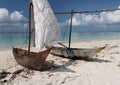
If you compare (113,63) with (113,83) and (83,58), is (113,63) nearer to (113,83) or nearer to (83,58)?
(83,58)

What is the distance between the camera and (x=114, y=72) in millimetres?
7734

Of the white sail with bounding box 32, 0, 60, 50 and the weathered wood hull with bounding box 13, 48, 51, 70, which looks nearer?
the weathered wood hull with bounding box 13, 48, 51, 70

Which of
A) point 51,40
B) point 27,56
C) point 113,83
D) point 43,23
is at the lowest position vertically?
point 113,83

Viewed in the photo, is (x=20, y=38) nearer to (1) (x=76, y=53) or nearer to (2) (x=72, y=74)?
(1) (x=76, y=53)

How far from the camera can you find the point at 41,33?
7.93m

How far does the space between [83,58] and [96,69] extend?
1824 mm

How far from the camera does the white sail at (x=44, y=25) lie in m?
7.89

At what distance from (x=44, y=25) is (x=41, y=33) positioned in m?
0.36

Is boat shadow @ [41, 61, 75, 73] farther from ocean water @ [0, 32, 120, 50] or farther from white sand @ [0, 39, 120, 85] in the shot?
ocean water @ [0, 32, 120, 50]

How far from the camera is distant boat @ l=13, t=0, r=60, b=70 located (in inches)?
304

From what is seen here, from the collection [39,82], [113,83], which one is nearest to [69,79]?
[39,82]

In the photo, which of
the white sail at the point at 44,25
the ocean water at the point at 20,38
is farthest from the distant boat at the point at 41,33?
the ocean water at the point at 20,38

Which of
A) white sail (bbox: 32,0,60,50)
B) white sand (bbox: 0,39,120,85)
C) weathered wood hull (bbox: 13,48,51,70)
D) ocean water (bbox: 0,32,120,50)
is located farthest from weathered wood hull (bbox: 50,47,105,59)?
weathered wood hull (bbox: 13,48,51,70)

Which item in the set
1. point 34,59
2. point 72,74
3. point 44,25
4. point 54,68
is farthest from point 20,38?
point 72,74
